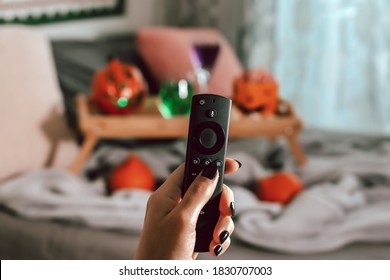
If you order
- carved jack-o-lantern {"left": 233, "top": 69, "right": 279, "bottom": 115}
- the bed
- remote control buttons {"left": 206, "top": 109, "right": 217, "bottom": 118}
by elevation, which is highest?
remote control buttons {"left": 206, "top": 109, "right": 217, "bottom": 118}

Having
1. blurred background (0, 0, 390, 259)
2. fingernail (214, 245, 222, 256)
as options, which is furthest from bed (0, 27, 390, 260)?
fingernail (214, 245, 222, 256)

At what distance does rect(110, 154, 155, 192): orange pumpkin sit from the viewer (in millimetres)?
1504

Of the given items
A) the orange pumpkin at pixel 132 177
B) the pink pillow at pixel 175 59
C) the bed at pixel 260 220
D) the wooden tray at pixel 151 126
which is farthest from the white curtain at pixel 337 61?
the orange pumpkin at pixel 132 177

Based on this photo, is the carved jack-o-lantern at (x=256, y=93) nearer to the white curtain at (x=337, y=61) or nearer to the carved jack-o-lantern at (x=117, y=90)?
the carved jack-o-lantern at (x=117, y=90)

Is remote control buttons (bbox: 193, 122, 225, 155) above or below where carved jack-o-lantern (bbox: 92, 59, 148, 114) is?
above

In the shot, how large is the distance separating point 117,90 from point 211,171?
110 centimetres

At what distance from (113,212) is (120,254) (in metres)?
0.09

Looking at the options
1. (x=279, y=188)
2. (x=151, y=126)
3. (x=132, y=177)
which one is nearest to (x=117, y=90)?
(x=151, y=126)

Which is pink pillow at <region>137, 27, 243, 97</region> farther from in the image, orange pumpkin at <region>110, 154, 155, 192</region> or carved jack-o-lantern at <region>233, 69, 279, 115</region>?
orange pumpkin at <region>110, 154, 155, 192</region>

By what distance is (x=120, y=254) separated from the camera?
130 cm

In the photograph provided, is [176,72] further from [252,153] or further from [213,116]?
[213,116]

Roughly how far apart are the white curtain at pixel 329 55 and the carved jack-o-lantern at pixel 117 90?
93 cm

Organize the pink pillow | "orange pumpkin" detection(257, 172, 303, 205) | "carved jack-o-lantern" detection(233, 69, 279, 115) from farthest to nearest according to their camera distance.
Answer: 1. the pink pillow
2. "carved jack-o-lantern" detection(233, 69, 279, 115)
3. "orange pumpkin" detection(257, 172, 303, 205)

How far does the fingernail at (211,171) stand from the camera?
600 millimetres
